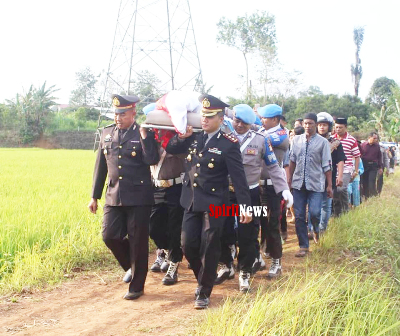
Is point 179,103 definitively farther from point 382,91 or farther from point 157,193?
point 382,91

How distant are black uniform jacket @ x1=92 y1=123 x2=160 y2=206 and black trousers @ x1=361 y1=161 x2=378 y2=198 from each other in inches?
272

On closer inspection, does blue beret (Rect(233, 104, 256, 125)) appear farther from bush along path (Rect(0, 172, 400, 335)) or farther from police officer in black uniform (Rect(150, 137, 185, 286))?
bush along path (Rect(0, 172, 400, 335))

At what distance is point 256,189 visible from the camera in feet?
15.4

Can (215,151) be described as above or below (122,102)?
below

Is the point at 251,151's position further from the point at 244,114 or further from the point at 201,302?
the point at 201,302

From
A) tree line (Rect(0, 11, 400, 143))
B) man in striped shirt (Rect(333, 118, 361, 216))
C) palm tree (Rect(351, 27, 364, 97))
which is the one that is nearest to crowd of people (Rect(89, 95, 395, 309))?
man in striped shirt (Rect(333, 118, 361, 216))

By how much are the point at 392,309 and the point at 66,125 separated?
37044mm

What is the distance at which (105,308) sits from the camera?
12.8 ft

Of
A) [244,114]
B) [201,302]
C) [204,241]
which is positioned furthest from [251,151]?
[201,302]

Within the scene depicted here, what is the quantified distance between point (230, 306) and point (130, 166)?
1509mm

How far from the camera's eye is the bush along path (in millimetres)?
2996

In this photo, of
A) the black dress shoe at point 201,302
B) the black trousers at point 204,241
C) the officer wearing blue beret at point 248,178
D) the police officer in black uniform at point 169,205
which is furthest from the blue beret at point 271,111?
the black dress shoe at point 201,302

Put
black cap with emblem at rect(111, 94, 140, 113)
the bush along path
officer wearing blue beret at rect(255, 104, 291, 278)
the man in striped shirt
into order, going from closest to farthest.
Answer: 1. the bush along path
2. black cap with emblem at rect(111, 94, 140, 113)
3. officer wearing blue beret at rect(255, 104, 291, 278)
4. the man in striped shirt

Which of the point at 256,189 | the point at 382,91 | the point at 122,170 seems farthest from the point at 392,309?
the point at 382,91
